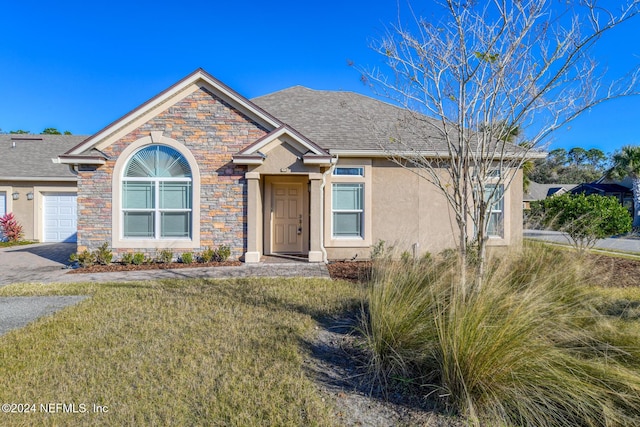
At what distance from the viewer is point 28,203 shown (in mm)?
15188

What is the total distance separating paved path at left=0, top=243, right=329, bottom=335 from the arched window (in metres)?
1.57

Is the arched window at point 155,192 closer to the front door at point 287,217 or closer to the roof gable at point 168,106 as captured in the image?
the roof gable at point 168,106

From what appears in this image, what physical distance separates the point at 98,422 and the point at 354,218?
8488 millimetres

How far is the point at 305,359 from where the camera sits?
12.2 ft

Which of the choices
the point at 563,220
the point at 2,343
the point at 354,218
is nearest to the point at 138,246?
the point at 2,343

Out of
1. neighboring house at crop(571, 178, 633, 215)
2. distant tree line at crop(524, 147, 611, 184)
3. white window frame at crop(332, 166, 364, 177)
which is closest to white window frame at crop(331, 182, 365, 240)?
white window frame at crop(332, 166, 364, 177)

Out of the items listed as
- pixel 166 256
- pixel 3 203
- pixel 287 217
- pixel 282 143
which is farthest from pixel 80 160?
pixel 3 203

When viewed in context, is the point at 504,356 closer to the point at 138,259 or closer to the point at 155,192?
the point at 138,259

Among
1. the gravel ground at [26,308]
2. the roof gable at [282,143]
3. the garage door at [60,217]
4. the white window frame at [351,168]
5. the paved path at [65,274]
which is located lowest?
the gravel ground at [26,308]

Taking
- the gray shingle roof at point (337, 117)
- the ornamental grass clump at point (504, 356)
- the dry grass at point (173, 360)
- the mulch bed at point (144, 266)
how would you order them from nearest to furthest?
1. the ornamental grass clump at point (504, 356)
2. the dry grass at point (173, 360)
3. the mulch bed at point (144, 266)
4. the gray shingle roof at point (337, 117)

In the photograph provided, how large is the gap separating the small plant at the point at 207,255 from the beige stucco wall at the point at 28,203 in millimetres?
11170

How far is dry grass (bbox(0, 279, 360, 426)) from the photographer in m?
2.76

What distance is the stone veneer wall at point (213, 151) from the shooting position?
953cm

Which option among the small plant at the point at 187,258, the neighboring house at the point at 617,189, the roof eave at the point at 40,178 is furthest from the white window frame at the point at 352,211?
the neighboring house at the point at 617,189
